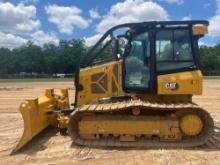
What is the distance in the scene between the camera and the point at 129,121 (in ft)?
30.2

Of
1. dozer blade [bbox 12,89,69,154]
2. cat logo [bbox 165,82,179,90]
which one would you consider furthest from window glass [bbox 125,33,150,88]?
dozer blade [bbox 12,89,69,154]

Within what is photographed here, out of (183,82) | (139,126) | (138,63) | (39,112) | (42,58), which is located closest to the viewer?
(139,126)

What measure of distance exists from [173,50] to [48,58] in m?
97.8

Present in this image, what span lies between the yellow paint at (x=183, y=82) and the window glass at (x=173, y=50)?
0.21 meters

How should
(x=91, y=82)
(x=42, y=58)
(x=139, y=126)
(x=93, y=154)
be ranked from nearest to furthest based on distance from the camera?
(x=93, y=154) → (x=139, y=126) → (x=91, y=82) → (x=42, y=58)

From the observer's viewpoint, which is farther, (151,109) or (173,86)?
(173,86)

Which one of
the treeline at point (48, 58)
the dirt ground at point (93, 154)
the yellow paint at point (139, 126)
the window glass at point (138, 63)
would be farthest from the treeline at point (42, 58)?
the yellow paint at point (139, 126)

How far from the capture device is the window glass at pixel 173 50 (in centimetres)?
959

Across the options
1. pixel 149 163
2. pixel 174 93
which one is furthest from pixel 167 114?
pixel 149 163

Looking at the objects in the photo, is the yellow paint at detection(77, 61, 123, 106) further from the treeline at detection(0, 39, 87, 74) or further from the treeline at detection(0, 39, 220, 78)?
the treeline at detection(0, 39, 87, 74)

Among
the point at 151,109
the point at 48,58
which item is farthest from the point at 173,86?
the point at 48,58

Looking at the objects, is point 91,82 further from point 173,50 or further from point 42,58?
point 42,58

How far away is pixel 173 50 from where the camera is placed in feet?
31.5

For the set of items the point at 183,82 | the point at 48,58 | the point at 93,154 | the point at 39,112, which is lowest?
the point at 93,154
